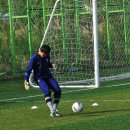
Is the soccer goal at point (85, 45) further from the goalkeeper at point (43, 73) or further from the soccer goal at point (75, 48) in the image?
the goalkeeper at point (43, 73)

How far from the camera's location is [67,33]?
23234mm

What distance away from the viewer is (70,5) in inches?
1012

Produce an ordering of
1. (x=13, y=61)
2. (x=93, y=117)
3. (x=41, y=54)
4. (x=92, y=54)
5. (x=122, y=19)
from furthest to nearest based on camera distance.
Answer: (x=13, y=61) → (x=122, y=19) → (x=92, y=54) → (x=41, y=54) → (x=93, y=117)

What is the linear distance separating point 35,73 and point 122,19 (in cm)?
1110

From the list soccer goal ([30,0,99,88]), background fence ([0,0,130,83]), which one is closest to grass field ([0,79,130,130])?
soccer goal ([30,0,99,88])

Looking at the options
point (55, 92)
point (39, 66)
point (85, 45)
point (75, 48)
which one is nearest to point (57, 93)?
point (55, 92)

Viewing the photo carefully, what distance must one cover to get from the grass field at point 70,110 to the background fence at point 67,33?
5.57 feet

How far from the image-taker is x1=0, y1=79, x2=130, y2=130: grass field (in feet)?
40.2

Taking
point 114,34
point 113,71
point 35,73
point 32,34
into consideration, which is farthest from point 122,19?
point 35,73

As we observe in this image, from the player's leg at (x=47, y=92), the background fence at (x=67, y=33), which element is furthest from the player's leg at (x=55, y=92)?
the background fence at (x=67, y=33)

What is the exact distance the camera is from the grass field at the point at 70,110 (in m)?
12.3

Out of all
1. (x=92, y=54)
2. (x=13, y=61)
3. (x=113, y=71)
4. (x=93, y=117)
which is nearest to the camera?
(x=93, y=117)

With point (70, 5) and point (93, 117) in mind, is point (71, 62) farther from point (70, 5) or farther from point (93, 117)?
point (93, 117)

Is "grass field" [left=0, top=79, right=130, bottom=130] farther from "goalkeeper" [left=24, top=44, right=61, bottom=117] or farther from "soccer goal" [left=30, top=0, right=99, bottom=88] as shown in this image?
"soccer goal" [left=30, top=0, right=99, bottom=88]
